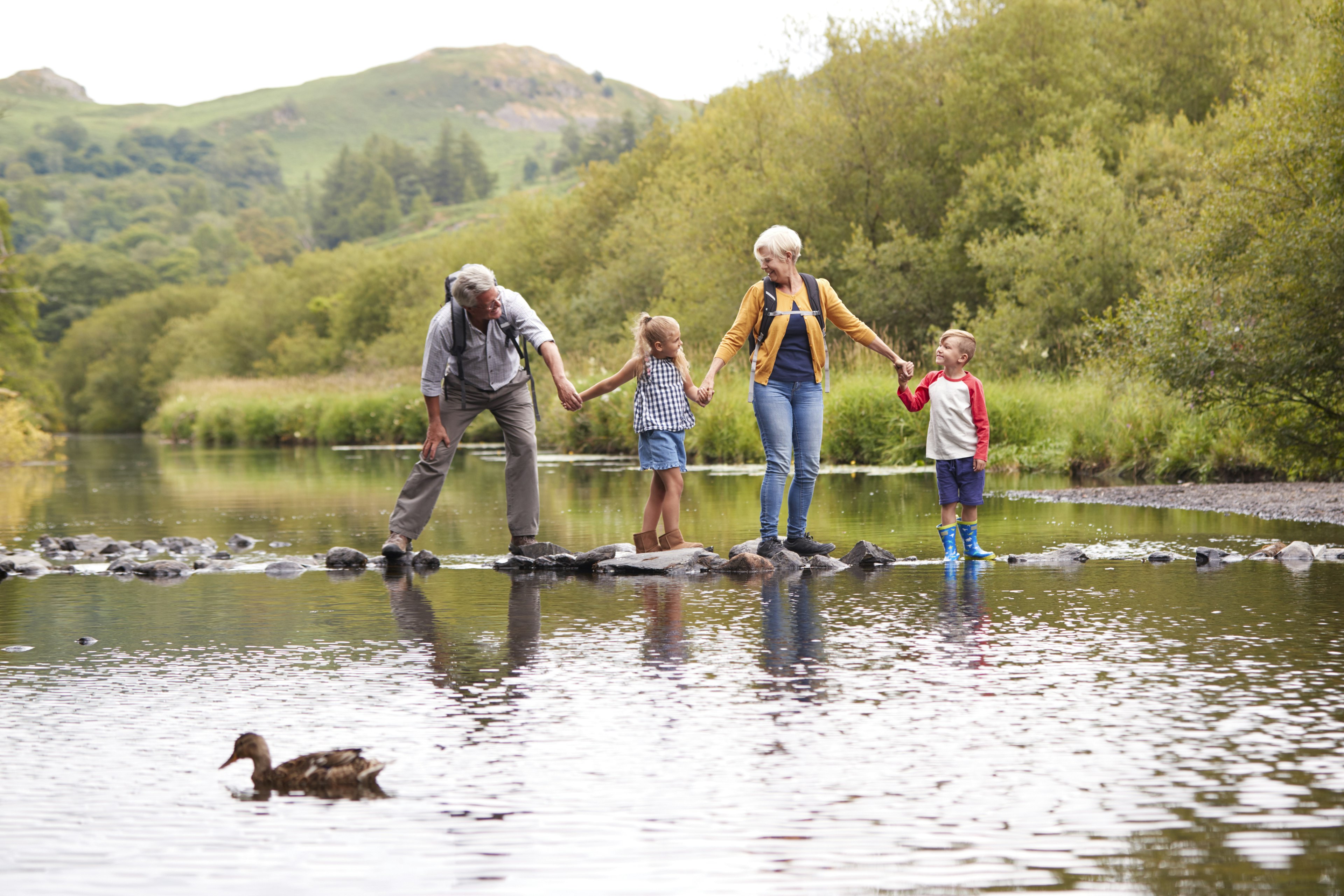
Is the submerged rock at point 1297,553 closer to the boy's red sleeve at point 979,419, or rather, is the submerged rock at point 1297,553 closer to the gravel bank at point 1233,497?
the boy's red sleeve at point 979,419

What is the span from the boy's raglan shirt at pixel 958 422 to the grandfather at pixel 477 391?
2607 millimetres

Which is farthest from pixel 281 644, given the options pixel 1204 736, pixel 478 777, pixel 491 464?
pixel 491 464

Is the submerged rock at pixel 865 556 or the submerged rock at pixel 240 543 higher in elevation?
the submerged rock at pixel 865 556

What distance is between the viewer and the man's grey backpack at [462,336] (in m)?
10.3

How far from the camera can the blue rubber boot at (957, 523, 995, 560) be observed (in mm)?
10188

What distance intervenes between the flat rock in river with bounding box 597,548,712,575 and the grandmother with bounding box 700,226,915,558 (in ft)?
1.78

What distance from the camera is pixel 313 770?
4.37 meters

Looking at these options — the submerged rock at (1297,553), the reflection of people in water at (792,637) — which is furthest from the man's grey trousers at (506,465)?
the submerged rock at (1297,553)

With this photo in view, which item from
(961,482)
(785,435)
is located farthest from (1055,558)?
(785,435)

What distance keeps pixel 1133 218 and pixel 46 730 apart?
95.1ft

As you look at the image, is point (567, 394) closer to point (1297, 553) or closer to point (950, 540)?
point (950, 540)

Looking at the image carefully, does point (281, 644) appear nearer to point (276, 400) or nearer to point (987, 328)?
point (987, 328)

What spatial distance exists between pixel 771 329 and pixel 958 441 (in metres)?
1.63

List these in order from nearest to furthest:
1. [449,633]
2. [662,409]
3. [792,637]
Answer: [792,637]
[449,633]
[662,409]
